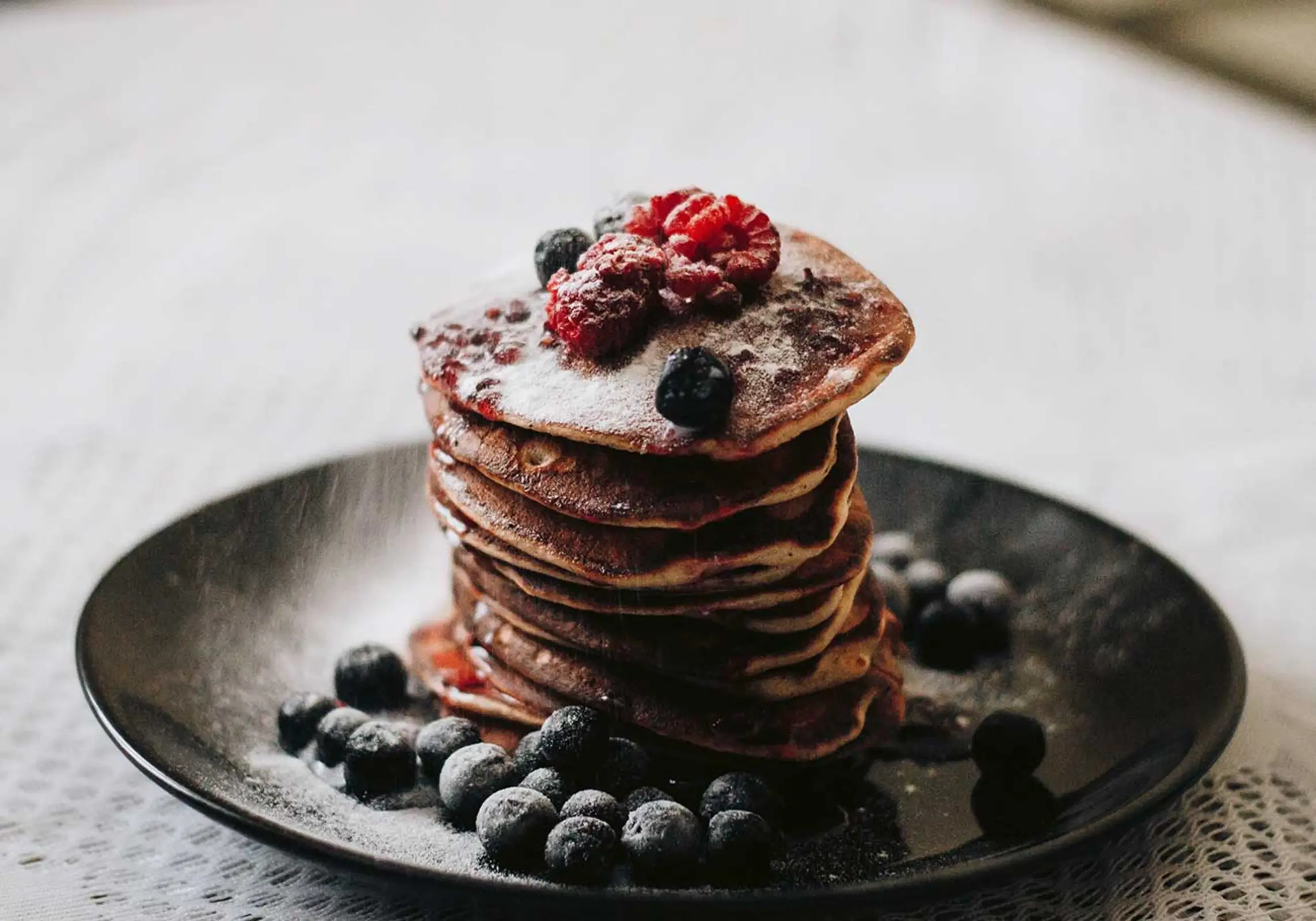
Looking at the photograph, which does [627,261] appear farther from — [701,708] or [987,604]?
[987,604]

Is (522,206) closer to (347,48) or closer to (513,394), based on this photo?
(347,48)

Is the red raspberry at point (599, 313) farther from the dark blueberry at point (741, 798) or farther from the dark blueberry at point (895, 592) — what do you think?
the dark blueberry at point (895, 592)

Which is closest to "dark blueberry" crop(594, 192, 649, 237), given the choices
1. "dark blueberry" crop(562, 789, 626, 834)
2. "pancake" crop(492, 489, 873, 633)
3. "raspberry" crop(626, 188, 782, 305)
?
"raspberry" crop(626, 188, 782, 305)

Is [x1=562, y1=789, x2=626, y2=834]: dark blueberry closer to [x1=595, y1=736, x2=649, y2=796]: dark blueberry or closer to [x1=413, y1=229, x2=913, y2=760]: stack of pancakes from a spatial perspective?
[x1=595, y1=736, x2=649, y2=796]: dark blueberry

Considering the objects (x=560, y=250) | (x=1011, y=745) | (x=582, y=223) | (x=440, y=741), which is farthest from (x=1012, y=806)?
(x=582, y=223)

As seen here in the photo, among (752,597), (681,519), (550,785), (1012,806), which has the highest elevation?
(681,519)

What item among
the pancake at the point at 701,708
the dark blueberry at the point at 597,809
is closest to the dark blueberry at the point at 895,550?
the pancake at the point at 701,708
